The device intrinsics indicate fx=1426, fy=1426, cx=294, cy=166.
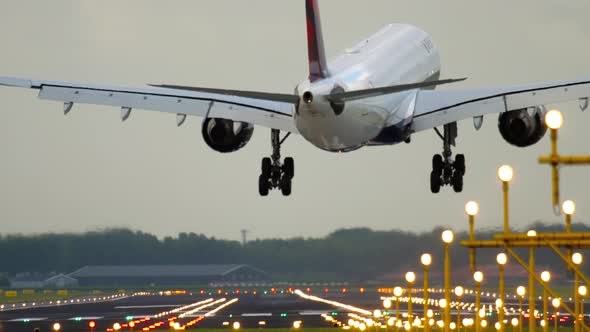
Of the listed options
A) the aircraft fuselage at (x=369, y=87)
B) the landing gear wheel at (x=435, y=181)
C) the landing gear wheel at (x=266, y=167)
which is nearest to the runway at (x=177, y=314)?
the landing gear wheel at (x=266, y=167)

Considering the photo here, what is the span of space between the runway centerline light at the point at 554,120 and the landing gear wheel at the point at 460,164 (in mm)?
39409

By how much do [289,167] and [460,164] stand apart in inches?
307

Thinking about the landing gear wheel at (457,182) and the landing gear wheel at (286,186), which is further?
the landing gear wheel at (286,186)

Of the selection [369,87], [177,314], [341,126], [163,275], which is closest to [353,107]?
[341,126]

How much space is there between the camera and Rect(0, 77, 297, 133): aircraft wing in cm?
6269

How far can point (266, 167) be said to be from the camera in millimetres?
65250

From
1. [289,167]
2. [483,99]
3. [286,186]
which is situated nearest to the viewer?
[483,99]

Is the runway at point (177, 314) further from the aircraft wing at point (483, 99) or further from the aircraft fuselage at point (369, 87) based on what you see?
the aircraft wing at point (483, 99)

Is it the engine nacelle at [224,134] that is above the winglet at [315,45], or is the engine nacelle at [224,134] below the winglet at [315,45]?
below

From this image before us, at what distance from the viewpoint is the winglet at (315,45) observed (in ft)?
182

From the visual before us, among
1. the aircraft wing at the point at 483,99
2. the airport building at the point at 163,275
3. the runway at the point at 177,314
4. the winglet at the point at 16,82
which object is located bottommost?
the runway at the point at 177,314

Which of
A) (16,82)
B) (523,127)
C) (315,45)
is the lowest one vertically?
(523,127)

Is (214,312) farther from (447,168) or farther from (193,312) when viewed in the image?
(447,168)

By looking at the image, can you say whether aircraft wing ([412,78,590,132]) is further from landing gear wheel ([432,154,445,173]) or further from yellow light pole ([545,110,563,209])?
yellow light pole ([545,110,563,209])
